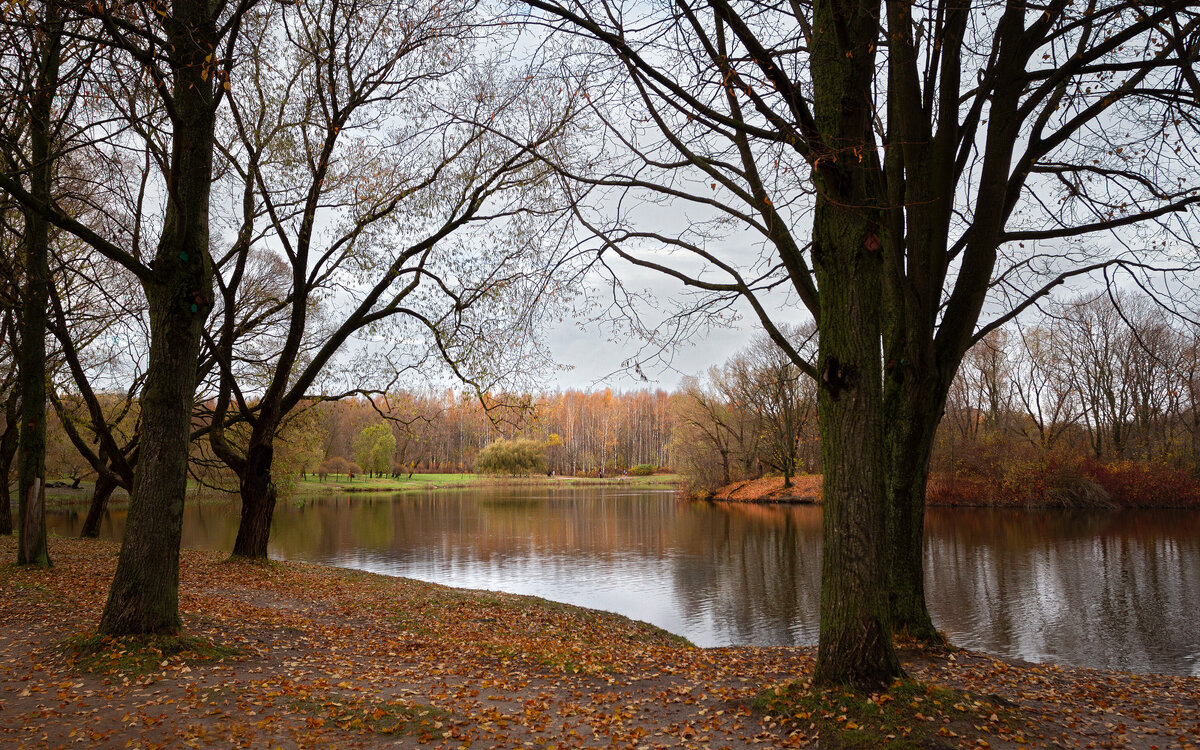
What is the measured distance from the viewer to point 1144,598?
1352 cm

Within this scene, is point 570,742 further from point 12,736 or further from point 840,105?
point 840,105

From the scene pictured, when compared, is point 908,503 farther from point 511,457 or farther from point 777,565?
point 511,457

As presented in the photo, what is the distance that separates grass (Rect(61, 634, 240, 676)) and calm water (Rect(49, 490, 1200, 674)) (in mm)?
7556

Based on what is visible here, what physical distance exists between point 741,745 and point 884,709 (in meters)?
1.02

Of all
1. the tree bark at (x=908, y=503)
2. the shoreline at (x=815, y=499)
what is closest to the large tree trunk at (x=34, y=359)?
the tree bark at (x=908, y=503)

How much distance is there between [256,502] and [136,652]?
26.7 ft

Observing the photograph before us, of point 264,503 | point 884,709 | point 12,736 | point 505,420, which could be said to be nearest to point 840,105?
point 884,709

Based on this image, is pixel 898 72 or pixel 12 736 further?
pixel 898 72

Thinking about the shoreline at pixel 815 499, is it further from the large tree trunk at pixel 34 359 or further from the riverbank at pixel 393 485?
the large tree trunk at pixel 34 359

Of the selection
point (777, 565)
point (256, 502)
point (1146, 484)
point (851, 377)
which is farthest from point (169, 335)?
point (1146, 484)

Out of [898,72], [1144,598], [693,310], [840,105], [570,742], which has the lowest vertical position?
[1144,598]

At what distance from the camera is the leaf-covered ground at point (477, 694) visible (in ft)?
14.8

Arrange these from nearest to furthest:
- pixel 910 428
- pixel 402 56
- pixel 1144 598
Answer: pixel 910 428 < pixel 402 56 < pixel 1144 598

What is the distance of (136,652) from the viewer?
580cm
